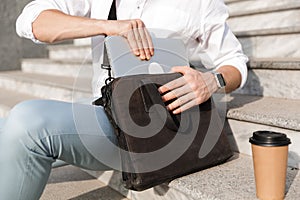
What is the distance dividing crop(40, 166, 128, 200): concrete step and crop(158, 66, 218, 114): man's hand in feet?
2.10

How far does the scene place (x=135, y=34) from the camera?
1263mm

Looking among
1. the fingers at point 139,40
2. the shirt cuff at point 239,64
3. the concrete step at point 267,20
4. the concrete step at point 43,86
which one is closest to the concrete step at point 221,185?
the shirt cuff at point 239,64

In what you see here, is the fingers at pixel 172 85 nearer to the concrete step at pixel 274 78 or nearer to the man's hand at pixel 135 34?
the man's hand at pixel 135 34

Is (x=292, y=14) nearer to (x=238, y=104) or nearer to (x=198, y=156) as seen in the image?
(x=238, y=104)

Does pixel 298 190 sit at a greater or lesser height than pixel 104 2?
lesser

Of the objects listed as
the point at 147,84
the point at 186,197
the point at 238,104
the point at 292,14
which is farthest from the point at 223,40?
the point at 292,14

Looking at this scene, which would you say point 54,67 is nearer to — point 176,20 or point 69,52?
point 69,52

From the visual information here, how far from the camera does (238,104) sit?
1.65 m

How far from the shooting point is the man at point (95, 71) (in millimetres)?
1126

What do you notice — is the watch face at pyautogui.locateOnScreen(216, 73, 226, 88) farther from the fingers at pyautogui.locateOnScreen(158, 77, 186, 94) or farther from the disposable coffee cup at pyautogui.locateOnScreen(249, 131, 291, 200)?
the disposable coffee cup at pyautogui.locateOnScreen(249, 131, 291, 200)

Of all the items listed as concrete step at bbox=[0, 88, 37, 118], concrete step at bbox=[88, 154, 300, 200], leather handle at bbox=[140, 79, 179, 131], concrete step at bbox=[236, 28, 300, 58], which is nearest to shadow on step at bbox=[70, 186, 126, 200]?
concrete step at bbox=[88, 154, 300, 200]

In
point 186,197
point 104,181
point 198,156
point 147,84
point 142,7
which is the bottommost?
point 104,181

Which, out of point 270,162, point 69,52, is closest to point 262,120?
point 270,162

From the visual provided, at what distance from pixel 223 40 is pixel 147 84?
1.44 feet
